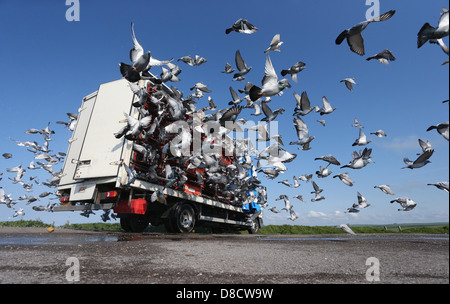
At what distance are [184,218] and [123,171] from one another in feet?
9.16

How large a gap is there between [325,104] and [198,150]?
3.91 metres

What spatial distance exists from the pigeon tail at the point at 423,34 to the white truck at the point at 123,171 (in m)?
5.62

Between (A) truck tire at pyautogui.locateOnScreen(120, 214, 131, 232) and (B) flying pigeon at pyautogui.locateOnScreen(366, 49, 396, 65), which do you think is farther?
(A) truck tire at pyautogui.locateOnScreen(120, 214, 131, 232)

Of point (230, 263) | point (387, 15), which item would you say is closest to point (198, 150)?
point (230, 263)

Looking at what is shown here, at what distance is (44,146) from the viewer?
9734 millimetres

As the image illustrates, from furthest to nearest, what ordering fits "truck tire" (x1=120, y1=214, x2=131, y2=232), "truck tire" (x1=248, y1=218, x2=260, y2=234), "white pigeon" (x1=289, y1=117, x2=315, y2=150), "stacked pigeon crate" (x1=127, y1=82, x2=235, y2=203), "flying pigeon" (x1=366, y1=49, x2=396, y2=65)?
"truck tire" (x1=248, y1=218, x2=260, y2=234)
"truck tire" (x1=120, y1=214, x2=131, y2=232)
"stacked pigeon crate" (x1=127, y1=82, x2=235, y2=203)
"white pigeon" (x1=289, y1=117, x2=315, y2=150)
"flying pigeon" (x1=366, y1=49, x2=396, y2=65)

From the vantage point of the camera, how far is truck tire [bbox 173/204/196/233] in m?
8.03

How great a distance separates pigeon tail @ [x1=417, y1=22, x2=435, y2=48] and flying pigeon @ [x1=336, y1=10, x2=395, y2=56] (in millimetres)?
850

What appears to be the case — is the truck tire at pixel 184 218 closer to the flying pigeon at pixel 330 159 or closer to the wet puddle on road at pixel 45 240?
the wet puddle on road at pixel 45 240

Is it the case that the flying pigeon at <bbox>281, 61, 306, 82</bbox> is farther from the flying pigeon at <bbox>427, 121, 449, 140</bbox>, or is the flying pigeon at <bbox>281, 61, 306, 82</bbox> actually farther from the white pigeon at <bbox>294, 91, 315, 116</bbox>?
the flying pigeon at <bbox>427, 121, 449, 140</bbox>

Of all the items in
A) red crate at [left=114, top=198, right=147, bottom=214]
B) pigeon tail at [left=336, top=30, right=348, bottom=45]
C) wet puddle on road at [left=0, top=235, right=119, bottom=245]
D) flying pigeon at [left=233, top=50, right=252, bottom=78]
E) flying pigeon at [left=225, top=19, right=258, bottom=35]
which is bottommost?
wet puddle on road at [left=0, top=235, right=119, bottom=245]

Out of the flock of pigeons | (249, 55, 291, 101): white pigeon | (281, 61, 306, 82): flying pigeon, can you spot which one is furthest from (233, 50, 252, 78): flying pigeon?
(249, 55, 291, 101): white pigeon

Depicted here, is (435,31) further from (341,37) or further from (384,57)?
(384,57)

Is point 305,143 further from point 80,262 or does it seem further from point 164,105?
point 80,262
